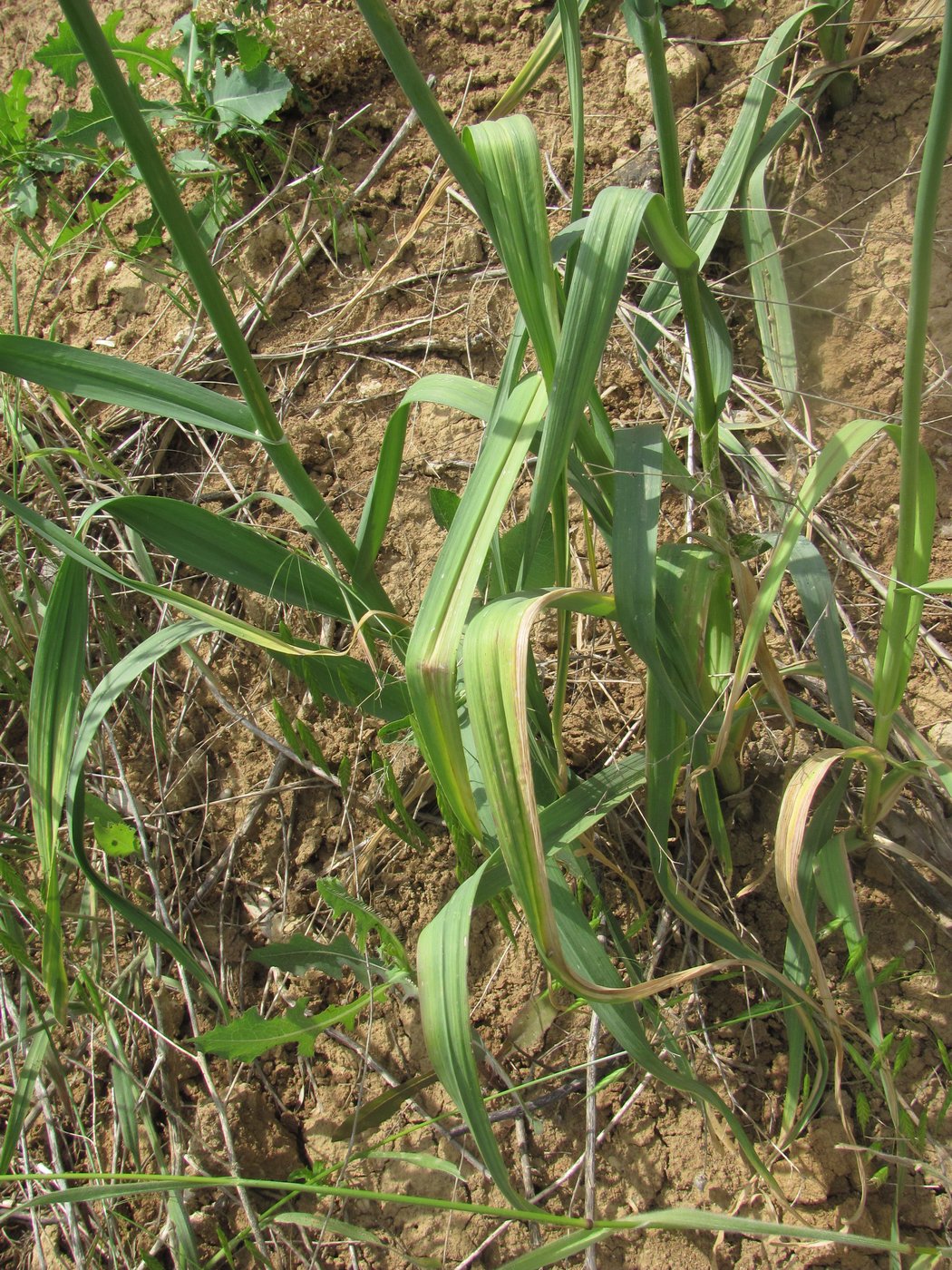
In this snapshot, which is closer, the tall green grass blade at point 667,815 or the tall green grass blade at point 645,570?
the tall green grass blade at point 645,570

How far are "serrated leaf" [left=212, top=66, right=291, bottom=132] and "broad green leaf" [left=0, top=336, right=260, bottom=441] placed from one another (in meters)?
0.83

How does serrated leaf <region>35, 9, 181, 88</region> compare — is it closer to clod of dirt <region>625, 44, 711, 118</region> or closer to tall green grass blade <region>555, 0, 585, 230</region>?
clod of dirt <region>625, 44, 711, 118</region>

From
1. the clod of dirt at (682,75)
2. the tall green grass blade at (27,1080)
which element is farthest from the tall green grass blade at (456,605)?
the clod of dirt at (682,75)

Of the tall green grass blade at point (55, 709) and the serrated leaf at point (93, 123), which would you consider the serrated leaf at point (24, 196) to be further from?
the tall green grass blade at point (55, 709)

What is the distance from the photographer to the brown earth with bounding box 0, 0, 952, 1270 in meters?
0.98

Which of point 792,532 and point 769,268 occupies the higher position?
point 769,268

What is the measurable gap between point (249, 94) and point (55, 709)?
1.11 meters

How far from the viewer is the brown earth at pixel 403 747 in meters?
0.98

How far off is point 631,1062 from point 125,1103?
1.88 feet

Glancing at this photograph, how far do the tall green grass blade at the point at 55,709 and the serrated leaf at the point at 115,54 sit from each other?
104 cm

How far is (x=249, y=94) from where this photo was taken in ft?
4.90

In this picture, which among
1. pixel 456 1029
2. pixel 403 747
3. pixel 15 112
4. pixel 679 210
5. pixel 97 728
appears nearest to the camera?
pixel 456 1029

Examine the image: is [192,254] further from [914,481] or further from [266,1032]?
[266,1032]

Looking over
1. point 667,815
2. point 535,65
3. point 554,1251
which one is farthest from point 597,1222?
point 535,65
